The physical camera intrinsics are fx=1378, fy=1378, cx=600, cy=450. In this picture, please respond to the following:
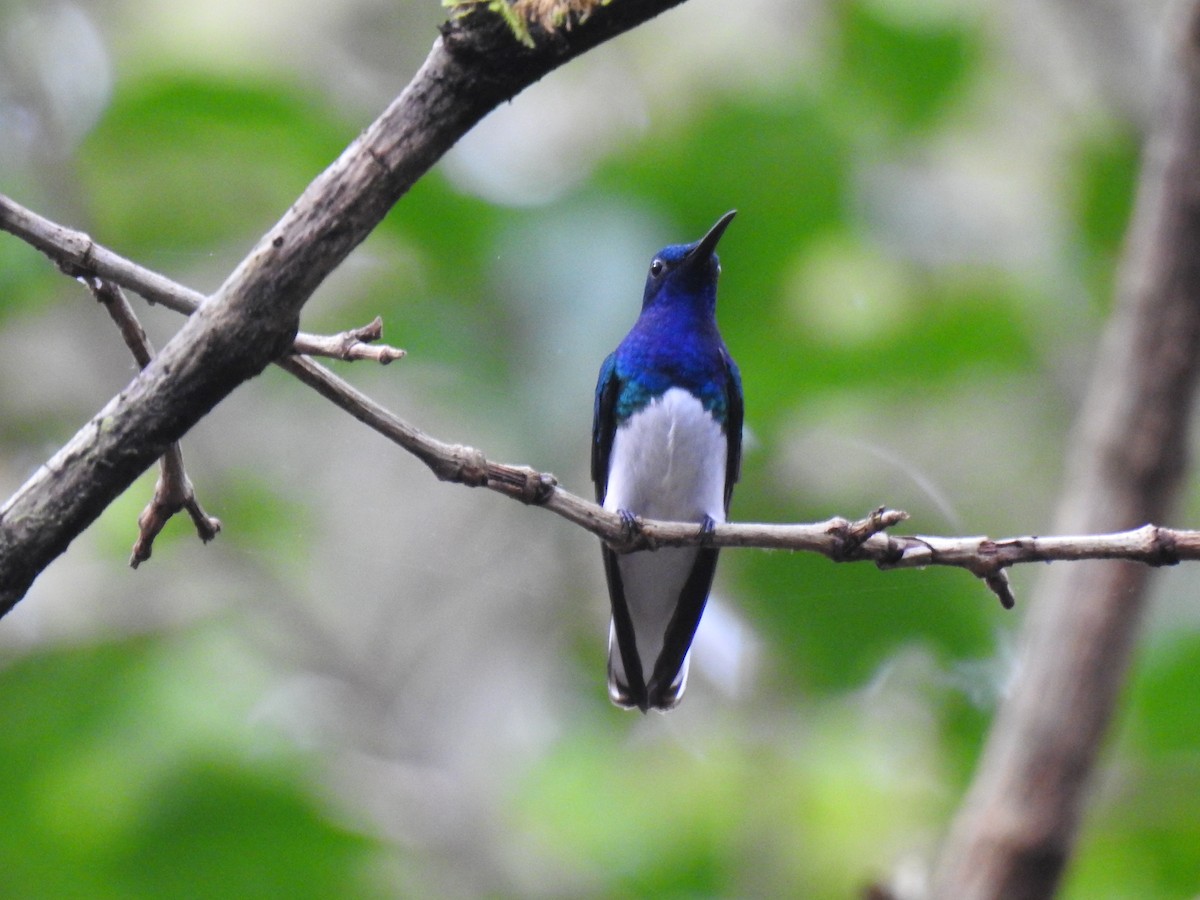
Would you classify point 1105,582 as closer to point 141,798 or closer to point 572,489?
point 572,489

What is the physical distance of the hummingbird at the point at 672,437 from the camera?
10.5 feet

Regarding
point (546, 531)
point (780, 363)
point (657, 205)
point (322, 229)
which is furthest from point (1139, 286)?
point (322, 229)

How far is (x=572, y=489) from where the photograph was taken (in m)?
4.62

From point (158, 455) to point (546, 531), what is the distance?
3698 mm

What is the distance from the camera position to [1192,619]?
4.93 m

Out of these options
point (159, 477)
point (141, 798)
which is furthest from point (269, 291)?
point (141, 798)

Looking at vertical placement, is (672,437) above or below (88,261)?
above

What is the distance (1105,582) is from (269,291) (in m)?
2.88

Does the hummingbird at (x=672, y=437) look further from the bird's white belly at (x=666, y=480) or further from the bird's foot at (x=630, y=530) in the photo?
the bird's foot at (x=630, y=530)

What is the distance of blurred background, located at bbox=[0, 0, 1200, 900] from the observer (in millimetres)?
4465

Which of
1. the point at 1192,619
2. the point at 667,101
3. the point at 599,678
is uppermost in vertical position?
the point at 667,101

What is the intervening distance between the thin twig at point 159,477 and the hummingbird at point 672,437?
1.69m

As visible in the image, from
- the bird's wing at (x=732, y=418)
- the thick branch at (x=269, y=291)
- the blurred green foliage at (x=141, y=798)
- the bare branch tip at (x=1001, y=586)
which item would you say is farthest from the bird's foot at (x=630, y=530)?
the blurred green foliage at (x=141, y=798)

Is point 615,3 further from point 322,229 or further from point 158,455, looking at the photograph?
point 158,455
